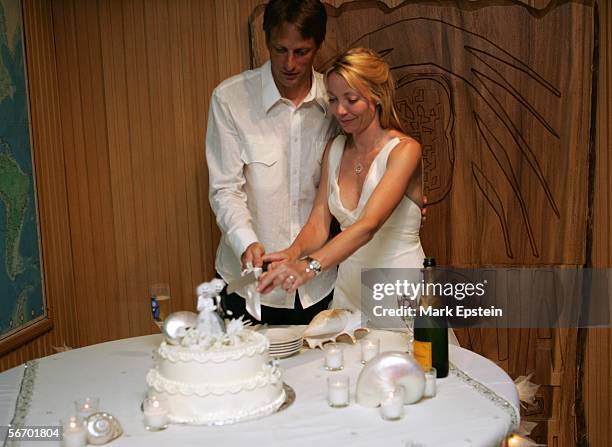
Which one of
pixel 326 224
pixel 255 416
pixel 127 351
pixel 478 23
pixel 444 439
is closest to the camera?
pixel 444 439

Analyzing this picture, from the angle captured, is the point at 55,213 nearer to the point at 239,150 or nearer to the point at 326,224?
the point at 239,150

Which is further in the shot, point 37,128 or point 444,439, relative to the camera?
point 37,128

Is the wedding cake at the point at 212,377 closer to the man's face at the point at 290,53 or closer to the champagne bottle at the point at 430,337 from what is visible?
the champagne bottle at the point at 430,337

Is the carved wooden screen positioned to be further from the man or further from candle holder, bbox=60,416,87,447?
candle holder, bbox=60,416,87,447

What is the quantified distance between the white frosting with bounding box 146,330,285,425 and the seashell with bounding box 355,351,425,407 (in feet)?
0.75

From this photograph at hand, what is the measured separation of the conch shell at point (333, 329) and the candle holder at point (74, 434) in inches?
33.8

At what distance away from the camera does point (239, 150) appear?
9.93 ft

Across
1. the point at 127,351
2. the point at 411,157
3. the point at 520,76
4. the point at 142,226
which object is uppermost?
the point at 520,76

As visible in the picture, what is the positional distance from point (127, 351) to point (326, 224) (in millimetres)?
944

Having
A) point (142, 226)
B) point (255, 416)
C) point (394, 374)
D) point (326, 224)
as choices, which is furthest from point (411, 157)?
point (142, 226)

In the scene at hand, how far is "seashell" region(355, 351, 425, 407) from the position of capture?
175 cm

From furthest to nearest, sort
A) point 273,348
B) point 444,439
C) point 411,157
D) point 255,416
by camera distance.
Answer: point 411,157 → point 273,348 → point 255,416 → point 444,439

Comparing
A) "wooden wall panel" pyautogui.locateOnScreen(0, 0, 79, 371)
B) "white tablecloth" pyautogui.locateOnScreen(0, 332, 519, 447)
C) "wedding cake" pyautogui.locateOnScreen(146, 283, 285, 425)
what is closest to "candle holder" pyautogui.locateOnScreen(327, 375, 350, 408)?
"white tablecloth" pyautogui.locateOnScreen(0, 332, 519, 447)

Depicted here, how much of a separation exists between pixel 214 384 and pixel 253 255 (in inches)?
33.1
